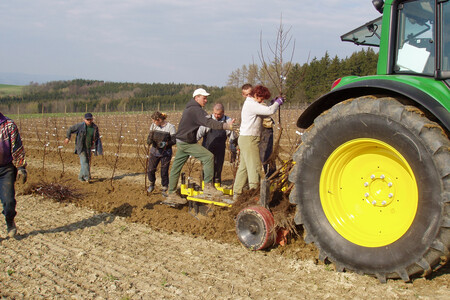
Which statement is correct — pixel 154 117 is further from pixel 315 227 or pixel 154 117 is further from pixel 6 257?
pixel 315 227

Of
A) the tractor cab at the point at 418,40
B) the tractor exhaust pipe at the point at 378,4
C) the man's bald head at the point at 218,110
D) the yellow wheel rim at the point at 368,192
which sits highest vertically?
the tractor exhaust pipe at the point at 378,4

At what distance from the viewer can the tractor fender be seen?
9.76 feet

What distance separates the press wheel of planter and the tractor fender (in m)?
1.03

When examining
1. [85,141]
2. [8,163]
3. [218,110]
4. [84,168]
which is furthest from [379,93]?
[85,141]

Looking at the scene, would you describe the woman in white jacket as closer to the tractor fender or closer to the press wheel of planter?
the press wheel of planter

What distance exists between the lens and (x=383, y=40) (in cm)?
363

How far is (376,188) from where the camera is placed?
3520mm

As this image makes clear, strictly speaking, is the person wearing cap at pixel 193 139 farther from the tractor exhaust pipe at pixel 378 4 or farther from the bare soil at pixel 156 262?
the tractor exhaust pipe at pixel 378 4

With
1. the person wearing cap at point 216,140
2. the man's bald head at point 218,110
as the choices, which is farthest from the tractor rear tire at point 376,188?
the person wearing cap at point 216,140

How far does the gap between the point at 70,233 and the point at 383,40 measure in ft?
14.3

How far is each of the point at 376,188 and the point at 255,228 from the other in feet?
4.57

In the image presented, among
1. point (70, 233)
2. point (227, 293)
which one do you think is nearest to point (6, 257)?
point (70, 233)

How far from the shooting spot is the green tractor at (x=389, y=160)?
2.95 m

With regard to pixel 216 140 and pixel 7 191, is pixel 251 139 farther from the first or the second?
pixel 7 191
